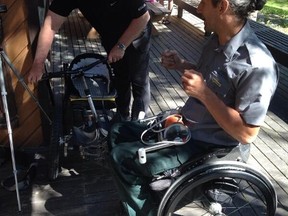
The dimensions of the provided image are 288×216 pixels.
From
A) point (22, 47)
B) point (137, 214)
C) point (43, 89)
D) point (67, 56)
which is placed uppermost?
point (22, 47)

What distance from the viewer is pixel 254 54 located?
1633 mm

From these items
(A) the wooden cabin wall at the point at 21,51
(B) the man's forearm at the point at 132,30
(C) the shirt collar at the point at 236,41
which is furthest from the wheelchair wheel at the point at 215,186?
(A) the wooden cabin wall at the point at 21,51

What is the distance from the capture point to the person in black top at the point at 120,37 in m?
2.37

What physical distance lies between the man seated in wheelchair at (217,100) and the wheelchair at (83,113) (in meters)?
0.34

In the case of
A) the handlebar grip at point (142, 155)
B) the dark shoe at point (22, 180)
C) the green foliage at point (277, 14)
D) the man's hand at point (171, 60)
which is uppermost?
the man's hand at point (171, 60)

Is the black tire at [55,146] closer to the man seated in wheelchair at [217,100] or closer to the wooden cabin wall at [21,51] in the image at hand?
the wooden cabin wall at [21,51]

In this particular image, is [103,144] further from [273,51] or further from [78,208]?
[273,51]

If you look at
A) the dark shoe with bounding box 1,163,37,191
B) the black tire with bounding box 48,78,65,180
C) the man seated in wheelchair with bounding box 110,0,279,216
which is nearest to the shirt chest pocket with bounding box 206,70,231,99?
the man seated in wheelchair with bounding box 110,0,279,216

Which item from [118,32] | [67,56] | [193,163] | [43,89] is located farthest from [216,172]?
[67,56]

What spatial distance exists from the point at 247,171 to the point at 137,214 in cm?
62

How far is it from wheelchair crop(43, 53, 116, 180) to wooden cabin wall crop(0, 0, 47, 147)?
0.19 metres

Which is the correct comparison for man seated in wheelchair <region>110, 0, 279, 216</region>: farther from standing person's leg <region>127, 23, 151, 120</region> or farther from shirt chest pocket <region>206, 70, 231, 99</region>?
standing person's leg <region>127, 23, 151, 120</region>

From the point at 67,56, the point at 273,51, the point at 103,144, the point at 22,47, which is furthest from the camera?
the point at 67,56

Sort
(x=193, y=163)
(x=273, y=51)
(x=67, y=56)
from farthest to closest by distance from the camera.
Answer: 1. (x=67, y=56)
2. (x=273, y=51)
3. (x=193, y=163)
